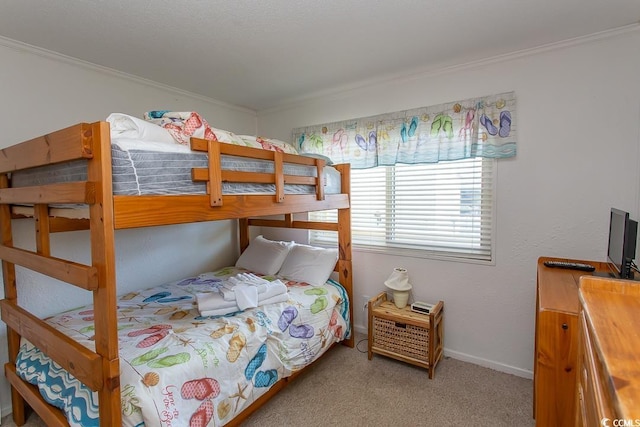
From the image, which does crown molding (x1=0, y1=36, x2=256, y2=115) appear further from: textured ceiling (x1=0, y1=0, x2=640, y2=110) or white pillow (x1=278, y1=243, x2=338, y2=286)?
white pillow (x1=278, y1=243, x2=338, y2=286)

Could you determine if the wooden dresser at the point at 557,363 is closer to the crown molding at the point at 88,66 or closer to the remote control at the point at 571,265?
the remote control at the point at 571,265

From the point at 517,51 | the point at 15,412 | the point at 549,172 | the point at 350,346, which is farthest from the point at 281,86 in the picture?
the point at 15,412

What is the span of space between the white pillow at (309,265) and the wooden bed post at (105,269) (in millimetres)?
1609

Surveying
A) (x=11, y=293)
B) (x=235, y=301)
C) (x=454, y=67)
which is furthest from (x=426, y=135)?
(x=11, y=293)

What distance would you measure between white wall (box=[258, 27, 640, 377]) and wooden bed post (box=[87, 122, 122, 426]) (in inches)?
85.2

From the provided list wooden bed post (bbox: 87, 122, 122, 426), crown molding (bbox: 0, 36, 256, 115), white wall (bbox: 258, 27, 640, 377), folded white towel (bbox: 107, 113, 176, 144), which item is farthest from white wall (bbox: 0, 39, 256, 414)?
white wall (bbox: 258, 27, 640, 377)

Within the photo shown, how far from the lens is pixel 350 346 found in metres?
2.71

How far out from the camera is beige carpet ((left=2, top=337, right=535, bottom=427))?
1820mm

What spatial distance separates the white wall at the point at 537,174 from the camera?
1.88 meters

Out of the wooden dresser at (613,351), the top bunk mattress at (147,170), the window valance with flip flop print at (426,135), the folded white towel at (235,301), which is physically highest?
the window valance with flip flop print at (426,135)

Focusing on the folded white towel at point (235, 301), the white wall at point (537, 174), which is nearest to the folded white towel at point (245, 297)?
the folded white towel at point (235, 301)

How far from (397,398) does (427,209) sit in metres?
1.42

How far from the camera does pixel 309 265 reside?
107 inches

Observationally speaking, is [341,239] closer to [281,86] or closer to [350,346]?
[350,346]
